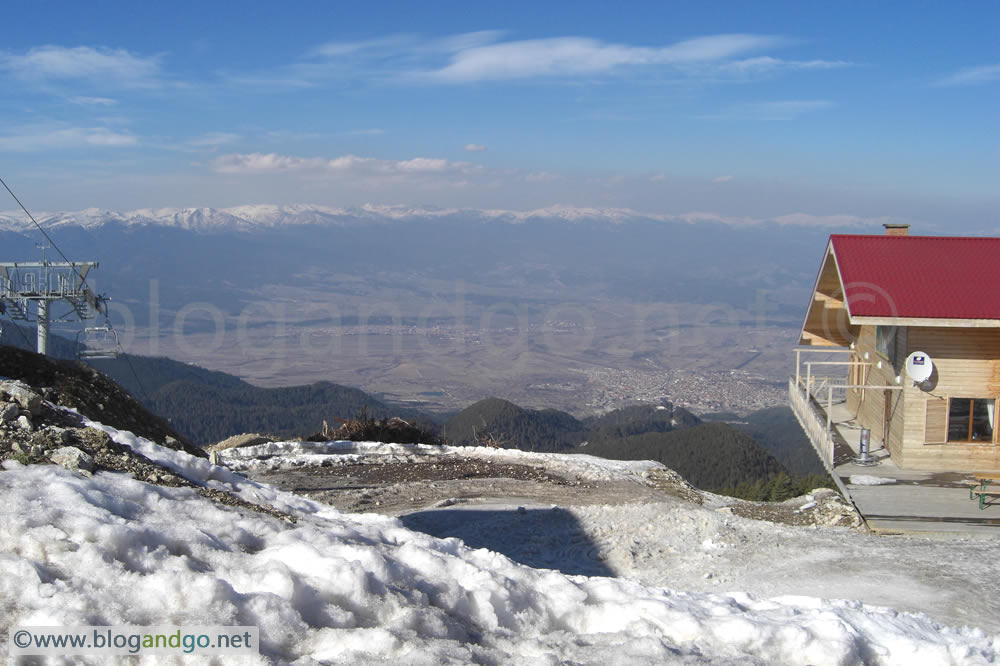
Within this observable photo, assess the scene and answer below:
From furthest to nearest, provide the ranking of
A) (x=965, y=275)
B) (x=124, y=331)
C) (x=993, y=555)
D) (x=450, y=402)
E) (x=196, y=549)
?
(x=124, y=331), (x=450, y=402), (x=965, y=275), (x=993, y=555), (x=196, y=549)

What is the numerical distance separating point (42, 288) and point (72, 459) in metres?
17.5

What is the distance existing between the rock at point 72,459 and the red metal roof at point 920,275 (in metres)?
13.6

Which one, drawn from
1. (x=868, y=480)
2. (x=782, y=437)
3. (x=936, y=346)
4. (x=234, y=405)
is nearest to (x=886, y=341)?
(x=936, y=346)

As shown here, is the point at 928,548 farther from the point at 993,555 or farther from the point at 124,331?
the point at 124,331

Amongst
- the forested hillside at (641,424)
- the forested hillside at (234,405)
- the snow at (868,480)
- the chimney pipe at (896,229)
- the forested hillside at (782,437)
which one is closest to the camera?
the snow at (868,480)

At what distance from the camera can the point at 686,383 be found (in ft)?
355

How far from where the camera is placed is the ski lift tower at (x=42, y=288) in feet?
68.1

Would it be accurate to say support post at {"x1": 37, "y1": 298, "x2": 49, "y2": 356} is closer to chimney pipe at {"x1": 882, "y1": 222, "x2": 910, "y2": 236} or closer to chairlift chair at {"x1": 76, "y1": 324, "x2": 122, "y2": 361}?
chairlift chair at {"x1": 76, "y1": 324, "x2": 122, "y2": 361}

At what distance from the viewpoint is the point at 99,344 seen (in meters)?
24.1

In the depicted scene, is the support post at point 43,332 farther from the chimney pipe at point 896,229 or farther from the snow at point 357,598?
the chimney pipe at point 896,229

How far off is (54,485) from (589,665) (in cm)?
353

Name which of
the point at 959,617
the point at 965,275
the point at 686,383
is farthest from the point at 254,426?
the point at 686,383

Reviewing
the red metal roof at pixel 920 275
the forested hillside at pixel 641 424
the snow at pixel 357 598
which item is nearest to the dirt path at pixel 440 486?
the red metal roof at pixel 920 275

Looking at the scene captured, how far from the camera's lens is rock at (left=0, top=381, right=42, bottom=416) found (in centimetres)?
694
